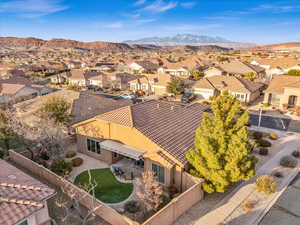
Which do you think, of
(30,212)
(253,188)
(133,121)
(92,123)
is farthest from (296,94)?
(30,212)

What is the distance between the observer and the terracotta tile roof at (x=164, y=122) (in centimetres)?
1981

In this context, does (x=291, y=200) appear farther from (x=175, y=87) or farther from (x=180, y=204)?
(x=175, y=87)

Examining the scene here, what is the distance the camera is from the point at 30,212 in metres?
10.6

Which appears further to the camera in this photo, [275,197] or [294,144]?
[294,144]

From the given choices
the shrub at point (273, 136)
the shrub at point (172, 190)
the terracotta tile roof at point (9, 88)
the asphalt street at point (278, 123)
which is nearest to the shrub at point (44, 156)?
the shrub at point (172, 190)

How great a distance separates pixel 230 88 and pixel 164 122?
103 ft

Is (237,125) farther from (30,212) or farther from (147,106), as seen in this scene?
(30,212)

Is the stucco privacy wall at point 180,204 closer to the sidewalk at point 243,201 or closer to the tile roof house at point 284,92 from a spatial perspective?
the sidewalk at point 243,201

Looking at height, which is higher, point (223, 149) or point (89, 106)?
point (223, 149)

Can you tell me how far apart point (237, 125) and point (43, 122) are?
64.0 ft

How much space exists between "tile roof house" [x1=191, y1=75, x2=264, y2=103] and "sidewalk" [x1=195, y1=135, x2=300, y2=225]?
90.1ft

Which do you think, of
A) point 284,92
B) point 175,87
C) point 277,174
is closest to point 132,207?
point 277,174

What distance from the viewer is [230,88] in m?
49.0

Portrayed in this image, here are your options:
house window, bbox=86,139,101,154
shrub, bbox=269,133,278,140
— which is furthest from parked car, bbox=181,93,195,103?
house window, bbox=86,139,101,154
